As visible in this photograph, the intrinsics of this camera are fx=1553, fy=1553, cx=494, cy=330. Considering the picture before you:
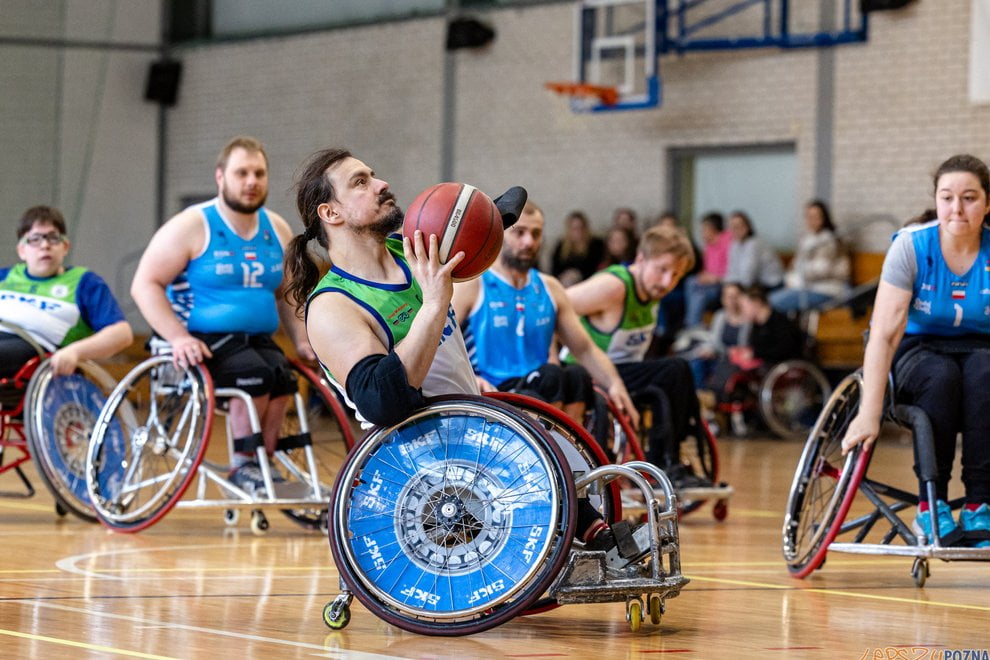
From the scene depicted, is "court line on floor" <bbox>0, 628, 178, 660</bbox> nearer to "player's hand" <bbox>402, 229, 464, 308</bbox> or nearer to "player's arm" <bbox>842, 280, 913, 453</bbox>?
"player's hand" <bbox>402, 229, 464, 308</bbox>

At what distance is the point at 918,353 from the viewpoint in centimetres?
413

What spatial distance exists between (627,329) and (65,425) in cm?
200

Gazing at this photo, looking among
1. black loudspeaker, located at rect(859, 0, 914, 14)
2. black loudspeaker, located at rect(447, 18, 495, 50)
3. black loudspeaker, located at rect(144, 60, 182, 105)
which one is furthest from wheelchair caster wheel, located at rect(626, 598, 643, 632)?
black loudspeaker, located at rect(144, 60, 182, 105)

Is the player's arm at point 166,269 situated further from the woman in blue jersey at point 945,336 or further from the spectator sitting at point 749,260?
the spectator sitting at point 749,260

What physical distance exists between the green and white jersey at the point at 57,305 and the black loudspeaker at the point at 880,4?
735cm

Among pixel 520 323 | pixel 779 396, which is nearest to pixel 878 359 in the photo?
pixel 520 323

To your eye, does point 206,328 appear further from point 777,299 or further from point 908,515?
point 777,299

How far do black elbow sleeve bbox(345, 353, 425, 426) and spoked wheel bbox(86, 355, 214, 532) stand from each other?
1.77 metres

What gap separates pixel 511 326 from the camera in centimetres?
520


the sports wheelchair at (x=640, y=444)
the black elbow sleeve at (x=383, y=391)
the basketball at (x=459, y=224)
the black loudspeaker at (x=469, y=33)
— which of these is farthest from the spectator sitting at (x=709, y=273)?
the black elbow sleeve at (x=383, y=391)

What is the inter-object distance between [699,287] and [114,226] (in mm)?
6633

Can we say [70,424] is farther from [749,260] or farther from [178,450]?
[749,260]

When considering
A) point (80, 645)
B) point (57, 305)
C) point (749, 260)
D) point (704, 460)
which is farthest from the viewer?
point (749, 260)

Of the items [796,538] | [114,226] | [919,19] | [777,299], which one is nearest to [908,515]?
[796,538]
